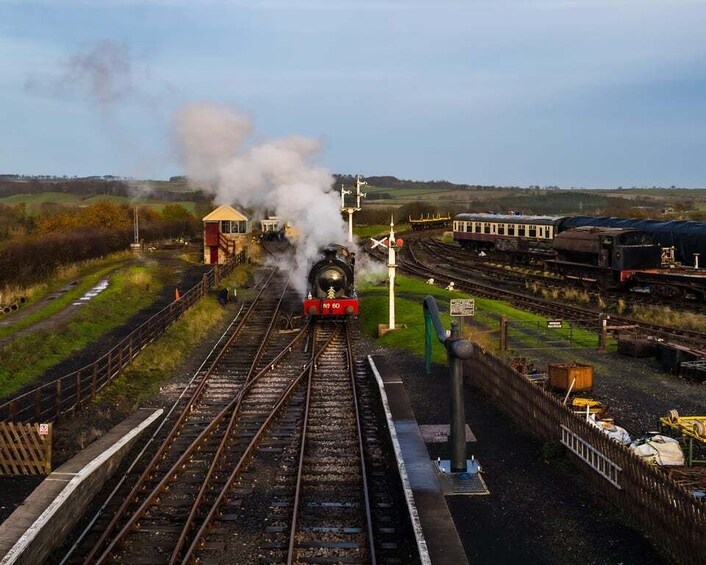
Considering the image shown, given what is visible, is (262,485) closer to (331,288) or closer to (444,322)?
(331,288)

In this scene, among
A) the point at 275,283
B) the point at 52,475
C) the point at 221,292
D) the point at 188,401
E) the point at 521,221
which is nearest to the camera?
the point at 52,475

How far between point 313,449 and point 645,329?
17171 millimetres

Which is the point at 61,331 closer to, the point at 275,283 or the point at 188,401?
the point at 188,401

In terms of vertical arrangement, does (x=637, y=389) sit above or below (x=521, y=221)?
below

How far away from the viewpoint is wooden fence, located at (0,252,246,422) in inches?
658

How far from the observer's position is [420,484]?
12.9m

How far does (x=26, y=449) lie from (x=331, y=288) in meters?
15.2

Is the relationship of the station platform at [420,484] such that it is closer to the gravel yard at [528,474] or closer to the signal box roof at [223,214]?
the gravel yard at [528,474]

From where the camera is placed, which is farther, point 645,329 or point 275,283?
point 275,283

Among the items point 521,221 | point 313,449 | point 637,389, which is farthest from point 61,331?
point 521,221

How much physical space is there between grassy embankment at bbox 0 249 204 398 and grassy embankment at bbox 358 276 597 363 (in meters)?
10.7

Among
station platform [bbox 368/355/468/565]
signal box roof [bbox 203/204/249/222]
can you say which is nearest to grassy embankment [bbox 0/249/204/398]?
signal box roof [bbox 203/204/249/222]

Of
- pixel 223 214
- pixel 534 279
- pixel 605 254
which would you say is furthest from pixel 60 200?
pixel 605 254

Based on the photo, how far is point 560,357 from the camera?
2350cm
